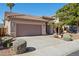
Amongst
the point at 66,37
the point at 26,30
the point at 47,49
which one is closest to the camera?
the point at 47,49

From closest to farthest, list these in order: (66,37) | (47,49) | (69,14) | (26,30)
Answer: (47,49), (69,14), (66,37), (26,30)

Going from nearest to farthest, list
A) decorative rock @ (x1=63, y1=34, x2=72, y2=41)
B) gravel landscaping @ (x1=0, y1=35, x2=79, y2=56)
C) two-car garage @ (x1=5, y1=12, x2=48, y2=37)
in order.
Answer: gravel landscaping @ (x1=0, y1=35, x2=79, y2=56)
decorative rock @ (x1=63, y1=34, x2=72, y2=41)
two-car garage @ (x1=5, y1=12, x2=48, y2=37)

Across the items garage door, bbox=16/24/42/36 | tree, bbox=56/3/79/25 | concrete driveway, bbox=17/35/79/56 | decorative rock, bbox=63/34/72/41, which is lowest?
concrete driveway, bbox=17/35/79/56

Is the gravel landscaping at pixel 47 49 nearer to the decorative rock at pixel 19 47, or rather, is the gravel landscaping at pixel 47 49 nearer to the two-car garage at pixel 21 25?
the decorative rock at pixel 19 47

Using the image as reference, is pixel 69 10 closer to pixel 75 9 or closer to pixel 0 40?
pixel 75 9

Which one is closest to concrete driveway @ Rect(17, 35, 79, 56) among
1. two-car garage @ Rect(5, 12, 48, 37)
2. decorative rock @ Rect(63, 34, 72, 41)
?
decorative rock @ Rect(63, 34, 72, 41)

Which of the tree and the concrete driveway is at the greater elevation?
the tree

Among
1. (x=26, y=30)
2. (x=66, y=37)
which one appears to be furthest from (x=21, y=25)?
(x=66, y=37)

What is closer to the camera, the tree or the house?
the tree

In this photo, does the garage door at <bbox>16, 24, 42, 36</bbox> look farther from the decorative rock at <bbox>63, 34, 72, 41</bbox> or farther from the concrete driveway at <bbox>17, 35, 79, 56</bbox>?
the decorative rock at <bbox>63, 34, 72, 41</bbox>

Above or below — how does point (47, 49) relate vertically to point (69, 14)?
below

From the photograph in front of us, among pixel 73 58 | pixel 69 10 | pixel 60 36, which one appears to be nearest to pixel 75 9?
pixel 69 10

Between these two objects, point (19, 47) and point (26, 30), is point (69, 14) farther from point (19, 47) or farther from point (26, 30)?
point (19, 47)

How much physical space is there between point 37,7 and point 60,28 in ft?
18.9
